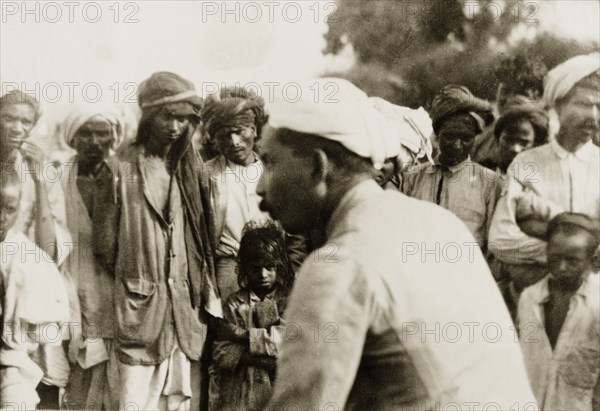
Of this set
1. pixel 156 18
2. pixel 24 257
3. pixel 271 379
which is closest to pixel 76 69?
pixel 156 18

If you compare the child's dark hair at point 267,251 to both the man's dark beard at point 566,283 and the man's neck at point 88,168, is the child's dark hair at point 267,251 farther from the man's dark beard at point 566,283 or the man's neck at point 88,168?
the man's dark beard at point 566,283

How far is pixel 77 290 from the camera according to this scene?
18.3ft

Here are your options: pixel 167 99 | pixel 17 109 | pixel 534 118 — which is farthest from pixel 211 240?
pixel 534 118

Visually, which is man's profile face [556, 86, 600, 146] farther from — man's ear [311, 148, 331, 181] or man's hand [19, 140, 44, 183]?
man's hand [19, 140, 44, 183]

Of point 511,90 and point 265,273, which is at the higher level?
point 511,90

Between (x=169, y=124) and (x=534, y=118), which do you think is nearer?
(x=169, y=124)

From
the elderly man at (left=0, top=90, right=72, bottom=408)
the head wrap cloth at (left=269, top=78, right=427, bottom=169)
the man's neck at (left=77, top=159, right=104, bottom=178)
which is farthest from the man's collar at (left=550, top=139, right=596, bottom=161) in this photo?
the elderly man at (left=0, top=90, right=72, bottom=408)

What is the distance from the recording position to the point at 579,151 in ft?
18.9

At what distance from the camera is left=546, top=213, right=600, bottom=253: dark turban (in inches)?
222

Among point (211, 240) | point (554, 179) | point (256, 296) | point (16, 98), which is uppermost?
point (16, 98)

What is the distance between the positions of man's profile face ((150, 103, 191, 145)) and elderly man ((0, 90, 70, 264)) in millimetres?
556

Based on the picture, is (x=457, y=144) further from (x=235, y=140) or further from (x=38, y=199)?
(x=38, y=199)

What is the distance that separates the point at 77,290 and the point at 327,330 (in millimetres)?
2096

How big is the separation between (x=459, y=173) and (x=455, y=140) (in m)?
0.16
